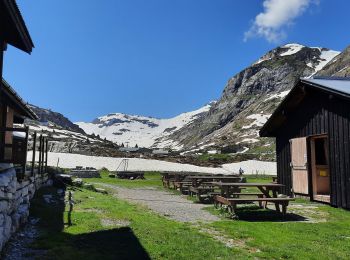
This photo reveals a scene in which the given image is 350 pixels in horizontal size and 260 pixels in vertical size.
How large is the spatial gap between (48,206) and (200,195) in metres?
8.04

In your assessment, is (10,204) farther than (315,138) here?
No

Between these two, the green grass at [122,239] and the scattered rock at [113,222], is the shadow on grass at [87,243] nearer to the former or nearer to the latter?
the green grass at [122,239]

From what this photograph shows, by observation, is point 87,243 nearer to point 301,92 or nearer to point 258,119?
point 301,92

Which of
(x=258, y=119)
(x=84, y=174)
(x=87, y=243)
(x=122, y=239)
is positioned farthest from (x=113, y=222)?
(x=258, y=119)

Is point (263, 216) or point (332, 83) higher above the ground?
point (332, 83)

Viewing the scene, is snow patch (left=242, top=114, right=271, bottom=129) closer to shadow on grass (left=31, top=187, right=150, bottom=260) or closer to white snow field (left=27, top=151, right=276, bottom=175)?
white snow field (left=27, top=151, right=276, bottom=175)

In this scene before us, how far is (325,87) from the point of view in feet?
56.7

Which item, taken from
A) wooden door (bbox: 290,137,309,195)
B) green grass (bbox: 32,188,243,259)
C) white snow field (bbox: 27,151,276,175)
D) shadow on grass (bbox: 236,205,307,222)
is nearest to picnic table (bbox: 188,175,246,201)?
wooden door (bbox: 290,137,309,195)

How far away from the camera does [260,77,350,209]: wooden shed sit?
55.8 ft

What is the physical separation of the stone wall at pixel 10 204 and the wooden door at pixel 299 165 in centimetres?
1307

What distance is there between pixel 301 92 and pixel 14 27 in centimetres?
1412

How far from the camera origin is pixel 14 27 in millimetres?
10570

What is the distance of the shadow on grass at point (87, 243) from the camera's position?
865cm

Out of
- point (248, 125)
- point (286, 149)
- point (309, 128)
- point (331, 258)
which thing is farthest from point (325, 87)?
point (248, 125)
